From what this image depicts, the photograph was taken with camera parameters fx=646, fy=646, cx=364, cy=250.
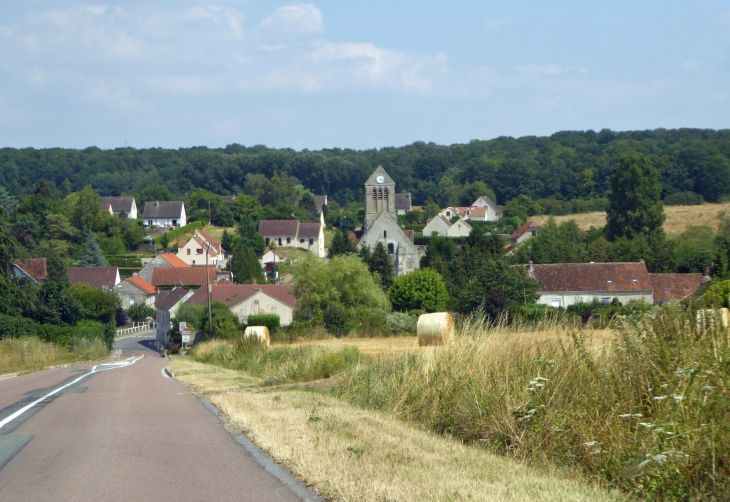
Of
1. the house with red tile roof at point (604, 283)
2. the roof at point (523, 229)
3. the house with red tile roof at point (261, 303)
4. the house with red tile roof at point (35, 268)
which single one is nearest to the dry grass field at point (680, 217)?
the roof at point (523, 229)

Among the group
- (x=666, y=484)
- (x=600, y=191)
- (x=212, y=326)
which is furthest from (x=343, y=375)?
(x=600, y=191)

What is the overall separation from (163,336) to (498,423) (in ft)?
195

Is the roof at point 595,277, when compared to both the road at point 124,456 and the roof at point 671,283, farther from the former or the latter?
the road at point 124,456

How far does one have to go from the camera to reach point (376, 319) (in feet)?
139

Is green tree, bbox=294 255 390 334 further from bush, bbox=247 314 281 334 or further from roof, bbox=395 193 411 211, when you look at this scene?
roof, bbox=395 193 411 211

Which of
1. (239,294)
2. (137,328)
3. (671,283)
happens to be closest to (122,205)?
(137,328)

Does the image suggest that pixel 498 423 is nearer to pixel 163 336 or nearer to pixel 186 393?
pixel 186 393

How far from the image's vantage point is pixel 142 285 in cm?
8275

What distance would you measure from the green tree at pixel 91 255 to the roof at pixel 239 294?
37158mm

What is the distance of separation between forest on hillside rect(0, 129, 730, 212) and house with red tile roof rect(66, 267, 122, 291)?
8689 centimetres

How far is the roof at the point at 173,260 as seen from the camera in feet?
297

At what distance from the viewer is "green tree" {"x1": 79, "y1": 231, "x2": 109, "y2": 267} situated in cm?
8906

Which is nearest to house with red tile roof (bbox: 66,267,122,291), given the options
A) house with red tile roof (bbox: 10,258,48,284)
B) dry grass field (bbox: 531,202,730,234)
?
house with red tile roof (bbox: 10,258,48,284)

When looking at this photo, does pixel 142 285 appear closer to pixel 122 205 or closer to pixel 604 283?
pixel 122 205
